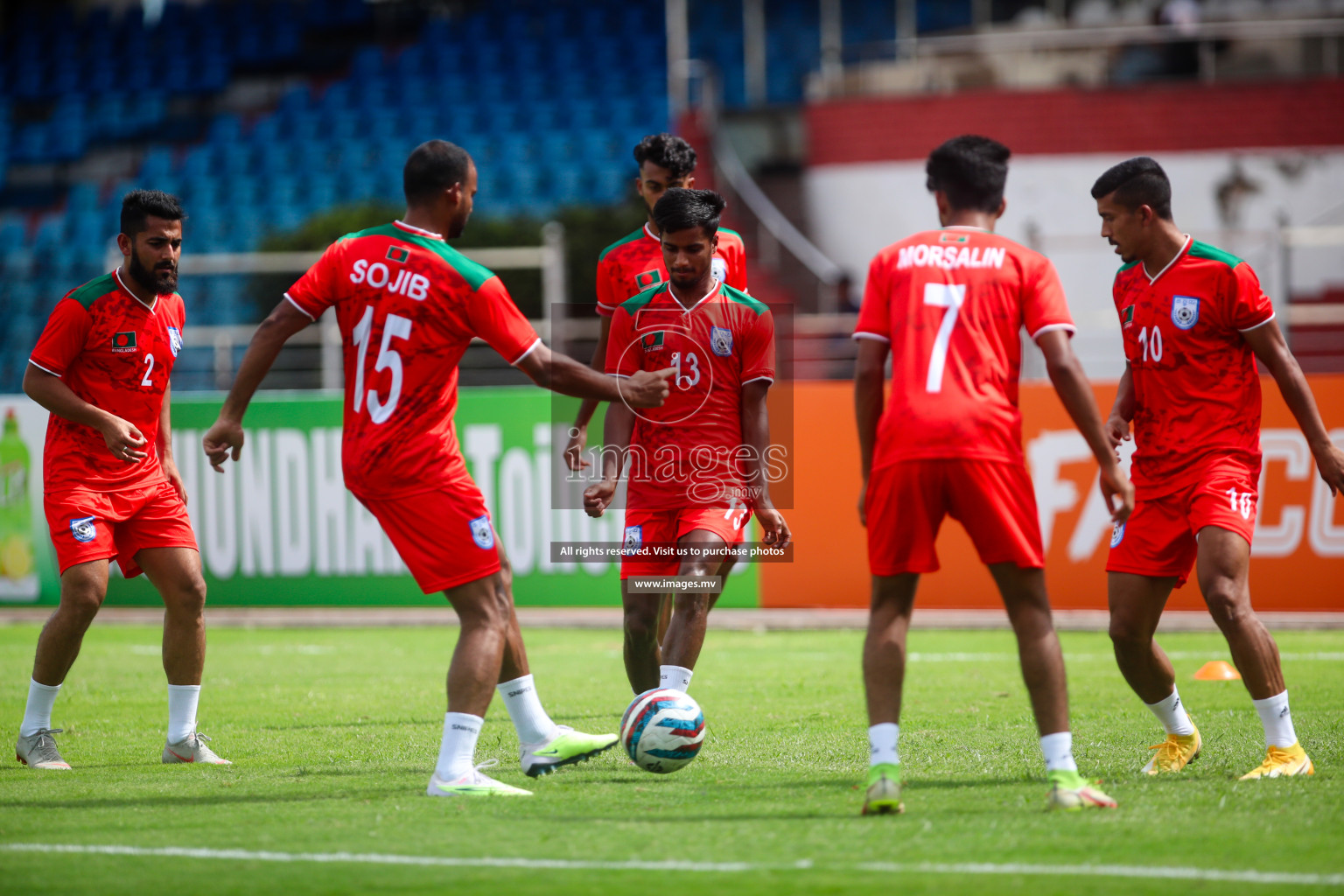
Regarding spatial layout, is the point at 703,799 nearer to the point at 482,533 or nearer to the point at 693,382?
the point at 482,533

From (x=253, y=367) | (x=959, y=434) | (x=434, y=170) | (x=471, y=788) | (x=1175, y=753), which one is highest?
(x=434, y=170)

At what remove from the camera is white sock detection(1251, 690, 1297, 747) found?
612 cm

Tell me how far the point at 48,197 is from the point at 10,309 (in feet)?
22.3

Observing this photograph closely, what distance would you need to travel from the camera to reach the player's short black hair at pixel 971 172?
536 centimetres

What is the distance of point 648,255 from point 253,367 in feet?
7.59

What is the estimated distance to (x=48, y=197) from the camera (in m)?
24.8

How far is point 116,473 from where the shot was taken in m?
7.11

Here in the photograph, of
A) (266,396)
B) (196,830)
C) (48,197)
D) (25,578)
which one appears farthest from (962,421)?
(48,197)

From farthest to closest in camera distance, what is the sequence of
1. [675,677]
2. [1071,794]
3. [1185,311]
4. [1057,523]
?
[1057,523] → [675,677] → [1185,311] → [1071,794]

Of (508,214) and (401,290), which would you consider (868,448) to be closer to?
(401,290)

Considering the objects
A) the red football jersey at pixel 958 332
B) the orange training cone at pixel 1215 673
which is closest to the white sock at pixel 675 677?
the red football jersey at pixel 958 332

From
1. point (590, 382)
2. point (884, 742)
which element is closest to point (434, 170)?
point (590, 382)

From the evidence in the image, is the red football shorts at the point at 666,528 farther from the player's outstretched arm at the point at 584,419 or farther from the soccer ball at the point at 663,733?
the soccer ball at the point at 663,733

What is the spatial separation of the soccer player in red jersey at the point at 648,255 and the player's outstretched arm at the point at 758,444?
0.74m
